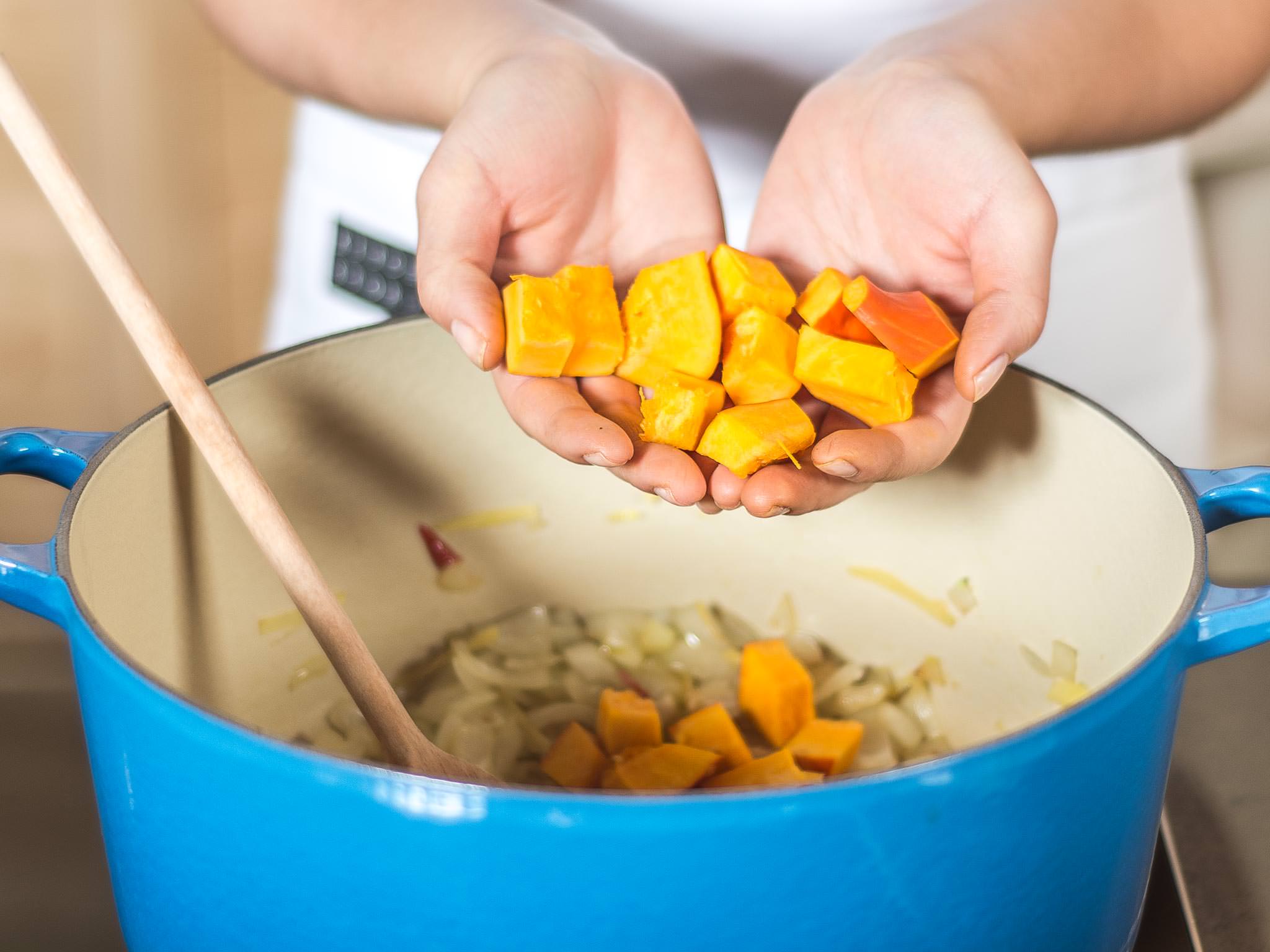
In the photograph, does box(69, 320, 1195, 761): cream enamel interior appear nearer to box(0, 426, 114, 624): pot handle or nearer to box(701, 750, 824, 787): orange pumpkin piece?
box(0, 426, 114, 624): pot handle

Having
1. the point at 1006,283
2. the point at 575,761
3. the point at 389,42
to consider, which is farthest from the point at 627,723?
the point at 389,42

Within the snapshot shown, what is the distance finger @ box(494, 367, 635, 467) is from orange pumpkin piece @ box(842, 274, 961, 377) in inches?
6.8

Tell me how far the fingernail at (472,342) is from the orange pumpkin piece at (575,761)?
0.27 meters

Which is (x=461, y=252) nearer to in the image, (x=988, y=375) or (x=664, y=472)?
(x=664, y=472)

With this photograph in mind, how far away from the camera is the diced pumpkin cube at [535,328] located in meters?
0.78

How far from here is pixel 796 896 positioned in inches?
18.6

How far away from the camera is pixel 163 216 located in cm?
248

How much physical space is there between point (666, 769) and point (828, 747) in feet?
0.41

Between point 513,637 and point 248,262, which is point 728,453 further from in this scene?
point 248,262

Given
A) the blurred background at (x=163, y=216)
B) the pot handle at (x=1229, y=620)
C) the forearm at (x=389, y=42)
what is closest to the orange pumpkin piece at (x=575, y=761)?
the pot handle at (x=1229, y=620)

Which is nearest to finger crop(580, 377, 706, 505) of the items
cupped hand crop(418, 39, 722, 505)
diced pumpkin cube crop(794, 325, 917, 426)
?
cupped hand crop(418, 39, 722, 505)

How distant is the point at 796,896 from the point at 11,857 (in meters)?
0.52

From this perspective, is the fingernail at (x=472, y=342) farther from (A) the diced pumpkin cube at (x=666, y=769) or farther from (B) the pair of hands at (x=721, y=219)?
(A) the diced pumpkin cube at (x=666, y=769)

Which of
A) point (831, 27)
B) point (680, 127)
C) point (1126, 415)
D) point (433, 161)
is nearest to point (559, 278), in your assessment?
point (433, 161)
